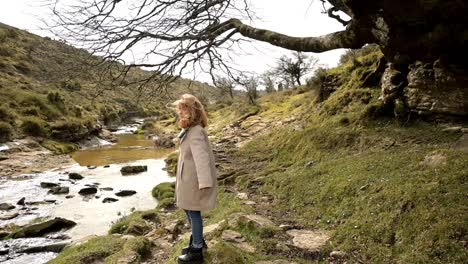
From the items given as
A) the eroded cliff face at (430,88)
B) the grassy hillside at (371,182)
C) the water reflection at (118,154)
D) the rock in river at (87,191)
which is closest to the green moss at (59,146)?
the water reflection at (118,154)

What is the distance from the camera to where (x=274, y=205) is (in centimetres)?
880

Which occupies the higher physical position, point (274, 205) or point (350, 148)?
point (350, 148)

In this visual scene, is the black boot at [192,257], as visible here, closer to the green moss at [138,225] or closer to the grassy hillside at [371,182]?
the grassy hillside at [371,182]

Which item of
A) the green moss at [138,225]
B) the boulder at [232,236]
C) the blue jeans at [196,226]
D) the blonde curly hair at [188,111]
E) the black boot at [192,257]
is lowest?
the green moss at [138,225]

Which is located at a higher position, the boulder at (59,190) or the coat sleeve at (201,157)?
the coat sleeve at (201,157)

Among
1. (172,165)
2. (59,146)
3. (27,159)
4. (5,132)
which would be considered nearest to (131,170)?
(172,165)

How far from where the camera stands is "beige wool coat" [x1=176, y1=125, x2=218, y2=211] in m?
4.59

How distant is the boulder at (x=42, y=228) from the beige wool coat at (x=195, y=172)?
26.1 feet

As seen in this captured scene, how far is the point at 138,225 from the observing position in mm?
9289

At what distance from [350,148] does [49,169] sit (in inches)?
677

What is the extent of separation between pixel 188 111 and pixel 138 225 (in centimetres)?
540

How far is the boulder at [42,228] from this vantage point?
35.3ft

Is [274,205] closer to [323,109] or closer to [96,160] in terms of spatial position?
[323,109]

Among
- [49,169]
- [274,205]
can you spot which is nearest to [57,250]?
[274,205]
